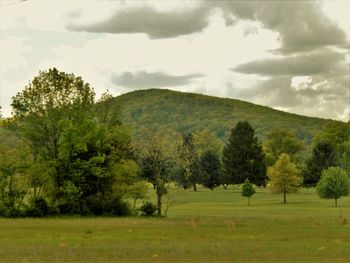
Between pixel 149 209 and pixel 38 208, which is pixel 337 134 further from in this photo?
pixel 38 208

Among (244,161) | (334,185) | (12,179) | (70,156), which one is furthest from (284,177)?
(12,179)

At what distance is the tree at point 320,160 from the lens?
138 metres

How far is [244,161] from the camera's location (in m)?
150

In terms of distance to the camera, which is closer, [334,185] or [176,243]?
[176,243]

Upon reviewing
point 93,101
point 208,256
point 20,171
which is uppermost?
point 93,101

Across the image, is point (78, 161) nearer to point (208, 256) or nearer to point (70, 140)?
point (70, 140)

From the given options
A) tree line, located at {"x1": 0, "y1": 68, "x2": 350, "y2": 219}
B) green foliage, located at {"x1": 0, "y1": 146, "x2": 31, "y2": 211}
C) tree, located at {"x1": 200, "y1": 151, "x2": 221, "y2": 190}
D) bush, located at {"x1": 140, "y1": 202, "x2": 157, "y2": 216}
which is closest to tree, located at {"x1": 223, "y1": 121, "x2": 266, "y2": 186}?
tree, located at {"x1": 200, "y1": 151, "x2": 221, "y2": 190}

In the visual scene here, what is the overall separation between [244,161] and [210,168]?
327 inches

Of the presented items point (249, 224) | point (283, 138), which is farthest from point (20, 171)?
point (283, 138)

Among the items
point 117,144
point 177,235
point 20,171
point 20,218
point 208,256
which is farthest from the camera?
point 117,144

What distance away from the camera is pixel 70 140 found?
64.6 metres

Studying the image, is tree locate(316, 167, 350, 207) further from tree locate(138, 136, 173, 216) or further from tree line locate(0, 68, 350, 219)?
tree locate(138, 136, 173, 216)

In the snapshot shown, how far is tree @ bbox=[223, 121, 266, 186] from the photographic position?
149 m

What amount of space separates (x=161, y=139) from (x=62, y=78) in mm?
13279
